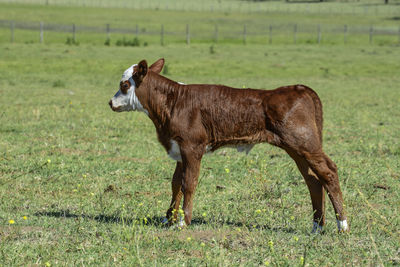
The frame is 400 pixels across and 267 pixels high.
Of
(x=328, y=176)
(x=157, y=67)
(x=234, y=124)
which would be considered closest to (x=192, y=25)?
(x=157, y=67)

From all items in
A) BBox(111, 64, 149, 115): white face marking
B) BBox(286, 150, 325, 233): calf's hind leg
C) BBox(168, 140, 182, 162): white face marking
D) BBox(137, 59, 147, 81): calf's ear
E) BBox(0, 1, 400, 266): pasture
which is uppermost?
BBox(137, 59, 147, 81): calf's ear

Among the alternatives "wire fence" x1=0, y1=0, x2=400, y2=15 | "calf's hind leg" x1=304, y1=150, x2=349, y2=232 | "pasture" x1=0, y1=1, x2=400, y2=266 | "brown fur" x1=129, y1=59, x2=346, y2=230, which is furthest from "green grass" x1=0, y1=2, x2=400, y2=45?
"calf's hind leg" x1=304, y1=150, x2=349, y2=232

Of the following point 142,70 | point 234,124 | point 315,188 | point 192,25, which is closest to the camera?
point 234,124

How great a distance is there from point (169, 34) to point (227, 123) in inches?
1925

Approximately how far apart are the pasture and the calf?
0.54 meters

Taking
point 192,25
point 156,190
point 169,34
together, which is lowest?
point 156,190

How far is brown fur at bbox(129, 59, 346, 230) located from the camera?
6539mm

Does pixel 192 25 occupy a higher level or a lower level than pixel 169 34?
higher

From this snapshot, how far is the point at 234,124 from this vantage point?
673cm

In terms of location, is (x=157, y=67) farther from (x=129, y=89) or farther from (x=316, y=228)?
(x=316, y=228)

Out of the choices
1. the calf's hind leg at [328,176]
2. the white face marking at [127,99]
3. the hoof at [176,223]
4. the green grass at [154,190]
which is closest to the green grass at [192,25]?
the green grass at [154,190]

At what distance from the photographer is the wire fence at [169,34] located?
45.3 meters

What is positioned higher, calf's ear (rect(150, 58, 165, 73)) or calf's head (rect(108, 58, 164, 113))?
calf's ear (rect(150, 58, 165, 73))

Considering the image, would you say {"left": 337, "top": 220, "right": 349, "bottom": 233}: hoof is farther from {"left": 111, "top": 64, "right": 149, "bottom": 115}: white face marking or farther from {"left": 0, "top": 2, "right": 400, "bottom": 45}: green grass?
{"left": 0, "top": 2, "right": 400, "bottom": 45}: green grass
